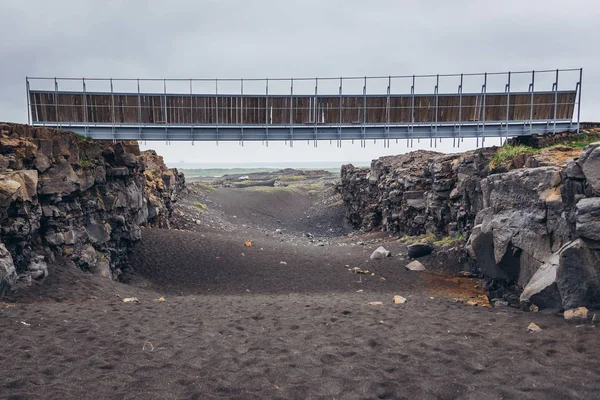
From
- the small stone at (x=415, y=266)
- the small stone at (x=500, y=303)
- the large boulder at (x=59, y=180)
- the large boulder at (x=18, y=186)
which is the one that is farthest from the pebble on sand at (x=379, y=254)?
the large boulder at (x=18, y=186)

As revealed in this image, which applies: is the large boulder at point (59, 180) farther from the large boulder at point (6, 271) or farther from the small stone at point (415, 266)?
the small stone at point (415, 266)

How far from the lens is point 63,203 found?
15211 mm

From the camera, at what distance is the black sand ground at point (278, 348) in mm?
6258

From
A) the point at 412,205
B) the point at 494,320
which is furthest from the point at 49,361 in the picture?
the point at 412,205

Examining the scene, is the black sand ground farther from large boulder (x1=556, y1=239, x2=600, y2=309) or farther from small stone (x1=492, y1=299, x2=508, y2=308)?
small stone (x1=492, y1=299, x2=508, y2=308)

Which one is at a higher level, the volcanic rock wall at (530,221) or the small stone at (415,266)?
the volcanic rock wall at (530,221)

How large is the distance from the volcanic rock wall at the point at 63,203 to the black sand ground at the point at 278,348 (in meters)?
1.35

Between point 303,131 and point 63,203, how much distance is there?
12790mm

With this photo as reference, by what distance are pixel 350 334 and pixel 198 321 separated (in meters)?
3.82

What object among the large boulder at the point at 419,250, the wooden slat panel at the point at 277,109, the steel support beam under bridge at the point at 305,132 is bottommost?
the large boulder at the point at 419,250

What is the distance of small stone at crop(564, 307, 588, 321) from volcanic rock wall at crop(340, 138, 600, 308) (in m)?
0.16

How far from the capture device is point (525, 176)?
11.7 metres

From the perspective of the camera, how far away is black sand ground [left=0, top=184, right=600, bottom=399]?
6.26m

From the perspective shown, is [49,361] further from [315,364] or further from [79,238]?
[79,238]
